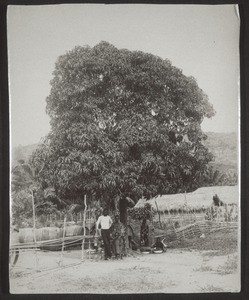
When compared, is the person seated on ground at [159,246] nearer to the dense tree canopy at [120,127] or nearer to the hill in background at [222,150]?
the dense tree canopy at [120,127]

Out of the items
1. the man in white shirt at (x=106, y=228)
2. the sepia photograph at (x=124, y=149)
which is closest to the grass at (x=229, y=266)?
the sepia photograph at (x=124, y=149)

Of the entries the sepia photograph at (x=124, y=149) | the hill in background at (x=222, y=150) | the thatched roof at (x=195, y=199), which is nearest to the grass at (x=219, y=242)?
the sepia photograph at (x=124, y=149)

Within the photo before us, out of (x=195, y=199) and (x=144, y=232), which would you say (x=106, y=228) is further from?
(x=195, y=199)

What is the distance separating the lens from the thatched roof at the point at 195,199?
4.91ft

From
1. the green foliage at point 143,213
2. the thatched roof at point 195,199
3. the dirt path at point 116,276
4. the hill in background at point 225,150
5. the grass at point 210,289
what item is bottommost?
the grass at point 210,289

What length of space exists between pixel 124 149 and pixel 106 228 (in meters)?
0.30

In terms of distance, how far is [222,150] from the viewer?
150 centimetres

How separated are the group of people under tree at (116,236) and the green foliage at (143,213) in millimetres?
17

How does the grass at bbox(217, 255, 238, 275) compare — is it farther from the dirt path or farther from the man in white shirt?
the man in white shirt

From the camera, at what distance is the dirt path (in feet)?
4.85

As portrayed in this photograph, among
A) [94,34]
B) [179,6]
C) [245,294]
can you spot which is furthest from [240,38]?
[245,294]

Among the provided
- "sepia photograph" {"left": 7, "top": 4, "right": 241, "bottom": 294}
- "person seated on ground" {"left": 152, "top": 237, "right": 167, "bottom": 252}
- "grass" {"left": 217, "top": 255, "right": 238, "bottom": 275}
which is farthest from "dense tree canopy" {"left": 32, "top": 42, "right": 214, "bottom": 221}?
"grass" {"left": 217, "top": 255, "right": 238, "bottom": 275}

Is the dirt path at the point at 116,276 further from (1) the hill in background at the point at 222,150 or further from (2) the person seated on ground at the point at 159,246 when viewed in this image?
(1) the hill in background at the point at 222,150

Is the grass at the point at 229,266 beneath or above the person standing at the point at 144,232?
beneath
